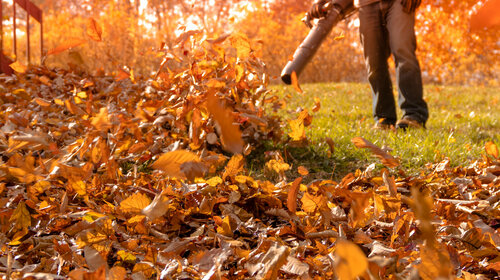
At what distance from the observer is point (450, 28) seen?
12367 millimetres

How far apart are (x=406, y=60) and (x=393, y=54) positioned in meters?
0.13

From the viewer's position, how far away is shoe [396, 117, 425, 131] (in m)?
3.43

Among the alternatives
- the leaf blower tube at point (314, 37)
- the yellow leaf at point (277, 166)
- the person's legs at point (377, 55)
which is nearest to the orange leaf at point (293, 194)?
the yellow leaf at point (277, 166)

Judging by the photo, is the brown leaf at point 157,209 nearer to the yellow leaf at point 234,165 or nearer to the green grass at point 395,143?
the yellow leaf at point 234,165

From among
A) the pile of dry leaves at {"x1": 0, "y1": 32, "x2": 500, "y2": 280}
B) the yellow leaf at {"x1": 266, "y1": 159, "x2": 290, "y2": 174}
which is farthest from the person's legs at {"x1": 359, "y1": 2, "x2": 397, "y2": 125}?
the yellow leaf at {"x1": 266, "y1": 159, "x2": 290, "y2": 174}

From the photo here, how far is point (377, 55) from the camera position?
3.68 metres

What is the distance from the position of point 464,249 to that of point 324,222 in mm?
432

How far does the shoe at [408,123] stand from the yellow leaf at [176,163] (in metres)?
2.77

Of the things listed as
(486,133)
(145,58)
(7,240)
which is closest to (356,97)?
(486,133)

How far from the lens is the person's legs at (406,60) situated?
3396mm

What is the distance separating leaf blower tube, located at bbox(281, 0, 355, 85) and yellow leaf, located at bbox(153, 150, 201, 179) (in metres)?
1.77

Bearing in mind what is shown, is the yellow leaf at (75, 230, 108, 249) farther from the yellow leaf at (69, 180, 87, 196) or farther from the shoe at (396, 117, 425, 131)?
the shoe at (396, 117, 425, 131)

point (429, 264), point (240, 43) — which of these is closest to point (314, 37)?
point (240, 43)

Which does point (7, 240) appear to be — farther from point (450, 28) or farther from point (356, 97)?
point (450, 28)
